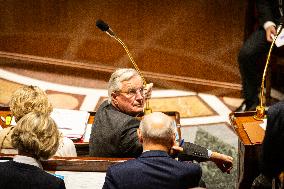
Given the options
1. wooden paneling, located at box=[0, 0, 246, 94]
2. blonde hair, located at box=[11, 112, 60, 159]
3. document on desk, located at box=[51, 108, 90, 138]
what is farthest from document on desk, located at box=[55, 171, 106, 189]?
wooden paneling, located at box=[0, 0, 246, 94]

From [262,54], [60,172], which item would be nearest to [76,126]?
[60,172]

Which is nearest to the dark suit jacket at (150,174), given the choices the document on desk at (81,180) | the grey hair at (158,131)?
the grey hair at (158,131)

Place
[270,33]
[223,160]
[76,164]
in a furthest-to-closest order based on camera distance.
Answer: [270,33], [223,160], [76,164]

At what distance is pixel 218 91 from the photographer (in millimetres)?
6000

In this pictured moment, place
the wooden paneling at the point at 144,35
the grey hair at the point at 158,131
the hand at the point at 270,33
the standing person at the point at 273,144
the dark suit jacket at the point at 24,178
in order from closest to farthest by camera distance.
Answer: the dark suit jacket at the point at 24,178 < the grey hair at the point at 158,131 < the standing person at the point at 273,144 < the hand at the point at 270,33 < the wooden paneling at the point at 144,35

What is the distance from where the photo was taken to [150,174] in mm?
2533

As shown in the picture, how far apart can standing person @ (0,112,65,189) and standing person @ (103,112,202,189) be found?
29cm

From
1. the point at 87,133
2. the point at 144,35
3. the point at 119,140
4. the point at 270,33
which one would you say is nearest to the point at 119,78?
the point at 87,133

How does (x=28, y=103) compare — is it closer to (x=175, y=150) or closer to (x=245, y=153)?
(x=175, y=150)

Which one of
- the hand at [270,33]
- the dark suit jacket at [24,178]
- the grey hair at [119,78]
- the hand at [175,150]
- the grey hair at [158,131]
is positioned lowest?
the dark suit jacket at [24,178]

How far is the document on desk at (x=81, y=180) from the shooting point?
277cm

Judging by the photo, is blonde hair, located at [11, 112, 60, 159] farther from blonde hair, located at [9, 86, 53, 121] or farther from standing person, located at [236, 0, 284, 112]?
standing person, located at [236, 0, 284, 112]

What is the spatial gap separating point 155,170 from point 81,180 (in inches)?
18.0

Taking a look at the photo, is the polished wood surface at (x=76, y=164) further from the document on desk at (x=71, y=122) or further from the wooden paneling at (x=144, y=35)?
the wooden paneling at (x=144, y=35)
